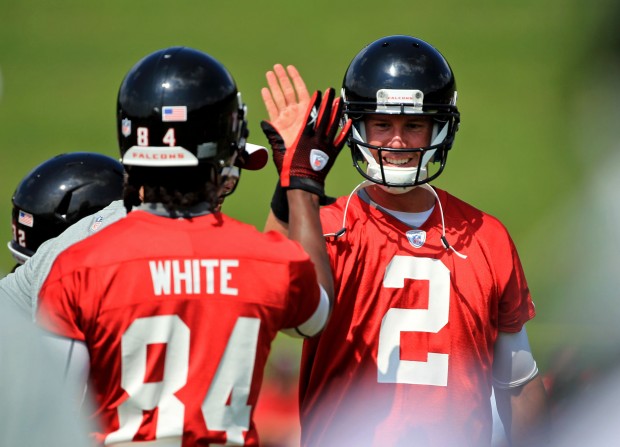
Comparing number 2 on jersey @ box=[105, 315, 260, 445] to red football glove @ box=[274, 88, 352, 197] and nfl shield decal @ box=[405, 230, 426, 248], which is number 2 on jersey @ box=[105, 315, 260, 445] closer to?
red football glove @ box=[274, 88, 352, 197]

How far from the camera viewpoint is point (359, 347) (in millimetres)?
3412

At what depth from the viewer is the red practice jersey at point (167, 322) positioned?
8.43ft

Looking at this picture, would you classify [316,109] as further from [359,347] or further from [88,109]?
[88,109]

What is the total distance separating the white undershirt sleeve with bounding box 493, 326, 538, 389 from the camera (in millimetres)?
3607

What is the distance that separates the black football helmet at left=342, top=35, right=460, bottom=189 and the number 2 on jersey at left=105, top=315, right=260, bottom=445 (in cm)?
104

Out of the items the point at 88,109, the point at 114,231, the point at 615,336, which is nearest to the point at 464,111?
the point at 88,109

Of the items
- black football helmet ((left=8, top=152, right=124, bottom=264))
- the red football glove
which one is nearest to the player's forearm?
the red football glove

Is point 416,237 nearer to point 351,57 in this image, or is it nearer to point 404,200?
point 404,200

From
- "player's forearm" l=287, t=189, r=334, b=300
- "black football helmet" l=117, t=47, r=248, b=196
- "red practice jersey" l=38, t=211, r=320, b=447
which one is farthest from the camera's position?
"player's forearm" l=287, t=189, r=334, b=300

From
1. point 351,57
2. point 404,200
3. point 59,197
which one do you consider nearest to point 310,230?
point 404,200

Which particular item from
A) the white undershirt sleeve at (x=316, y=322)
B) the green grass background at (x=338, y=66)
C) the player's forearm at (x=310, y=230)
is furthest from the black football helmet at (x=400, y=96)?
the green grass background at (x=338, y=66)

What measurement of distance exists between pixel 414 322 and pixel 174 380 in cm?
107

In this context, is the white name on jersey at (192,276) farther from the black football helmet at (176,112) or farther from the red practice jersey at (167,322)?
the black football helmet at (176,112)

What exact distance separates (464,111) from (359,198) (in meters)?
13.1
